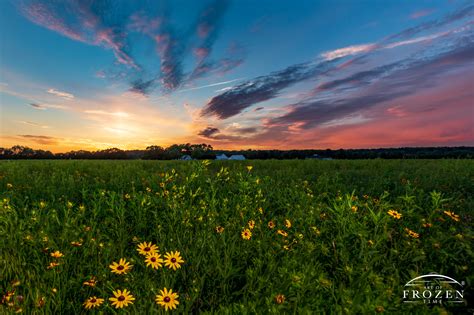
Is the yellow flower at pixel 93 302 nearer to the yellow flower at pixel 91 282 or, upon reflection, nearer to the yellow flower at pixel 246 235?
the yellow flower at pixel 91 282

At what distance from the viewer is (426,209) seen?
A: 5676 mm

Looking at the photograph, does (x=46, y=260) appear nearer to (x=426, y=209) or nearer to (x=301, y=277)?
(x=301, y=277)

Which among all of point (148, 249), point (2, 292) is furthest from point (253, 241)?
point (2, 292)

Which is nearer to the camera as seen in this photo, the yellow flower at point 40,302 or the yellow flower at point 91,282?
the yellow flower at point 40,302

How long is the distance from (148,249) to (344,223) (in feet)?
8.29

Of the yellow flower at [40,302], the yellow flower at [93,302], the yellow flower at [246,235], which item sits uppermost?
the yellow flower at [246,235]

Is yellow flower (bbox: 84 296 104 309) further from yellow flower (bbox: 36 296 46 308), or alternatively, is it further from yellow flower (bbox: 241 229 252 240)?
yellow flower (bbox: 241 229 252 240)

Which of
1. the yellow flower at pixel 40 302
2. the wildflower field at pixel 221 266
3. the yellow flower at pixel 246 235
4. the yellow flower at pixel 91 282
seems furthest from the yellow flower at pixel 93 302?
the yellow flower at pixel 246 235

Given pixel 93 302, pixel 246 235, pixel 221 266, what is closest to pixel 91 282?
pixel 93 302

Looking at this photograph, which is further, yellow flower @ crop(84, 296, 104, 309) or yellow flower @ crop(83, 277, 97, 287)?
yellow flower @ crop(83, 277, 97, 287)

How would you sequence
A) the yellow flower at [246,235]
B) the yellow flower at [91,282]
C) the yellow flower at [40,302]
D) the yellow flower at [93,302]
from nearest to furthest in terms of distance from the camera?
the yellow flower at [93,302] → the yellow flower at [40,302] → the yellow flower at [91,282] → the yellow flower at [246,235]

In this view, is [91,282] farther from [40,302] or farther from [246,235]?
[246,235]

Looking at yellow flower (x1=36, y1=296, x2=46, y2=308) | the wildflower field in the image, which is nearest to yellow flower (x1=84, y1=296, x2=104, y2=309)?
the wildflower field

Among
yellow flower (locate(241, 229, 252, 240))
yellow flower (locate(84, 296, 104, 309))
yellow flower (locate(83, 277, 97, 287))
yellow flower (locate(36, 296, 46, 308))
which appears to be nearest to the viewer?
yellow flower (locate(84, 296, 104, 309))
